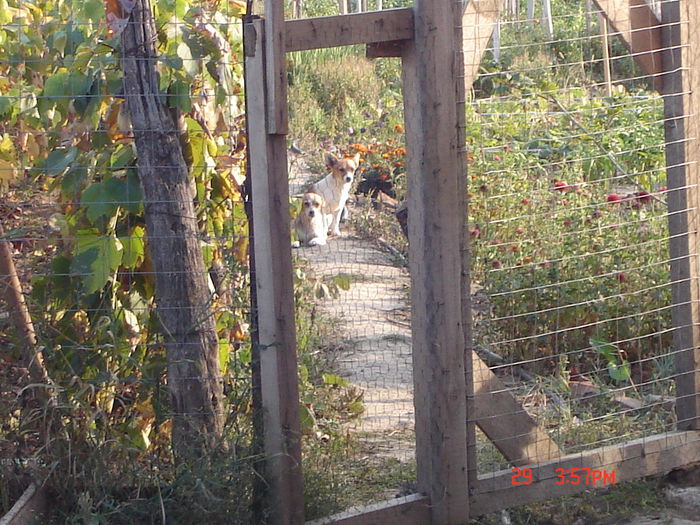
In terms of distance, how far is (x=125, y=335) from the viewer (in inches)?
135

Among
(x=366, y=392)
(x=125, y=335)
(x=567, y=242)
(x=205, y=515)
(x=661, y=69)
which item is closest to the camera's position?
(x=205, y=515)

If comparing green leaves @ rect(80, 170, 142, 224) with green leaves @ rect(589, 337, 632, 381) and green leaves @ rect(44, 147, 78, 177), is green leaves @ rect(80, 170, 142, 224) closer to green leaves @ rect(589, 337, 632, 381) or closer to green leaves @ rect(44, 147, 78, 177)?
green leaves @ rect(44, 147, 78, 177)

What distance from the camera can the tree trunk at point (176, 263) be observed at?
3105 mm

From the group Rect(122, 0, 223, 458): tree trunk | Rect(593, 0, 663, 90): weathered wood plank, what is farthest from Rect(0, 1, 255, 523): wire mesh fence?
Rect(593, 0, 663, 90): weathered wood plank

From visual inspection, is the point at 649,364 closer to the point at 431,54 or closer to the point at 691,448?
the point at 691,448

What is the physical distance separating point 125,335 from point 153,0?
1.37 m

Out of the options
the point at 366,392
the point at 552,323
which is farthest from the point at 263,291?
the point at 552,323

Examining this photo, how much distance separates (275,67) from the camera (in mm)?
2924

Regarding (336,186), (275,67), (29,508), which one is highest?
(275,67)

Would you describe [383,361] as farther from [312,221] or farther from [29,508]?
[312,221]

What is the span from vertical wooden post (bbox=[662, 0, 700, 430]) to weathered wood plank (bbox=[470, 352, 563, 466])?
0.71 meters

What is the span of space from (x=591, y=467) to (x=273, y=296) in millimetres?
1578
